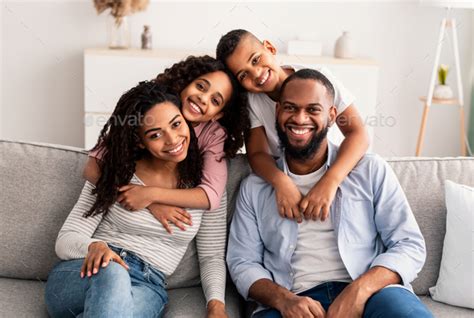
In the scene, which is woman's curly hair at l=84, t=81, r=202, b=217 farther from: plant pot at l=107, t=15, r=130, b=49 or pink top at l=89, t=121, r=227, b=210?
plant pot at l=107, t=15, r=130, b=49

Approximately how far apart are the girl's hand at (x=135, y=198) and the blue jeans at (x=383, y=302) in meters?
0.45

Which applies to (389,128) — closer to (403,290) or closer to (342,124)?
(342,124)

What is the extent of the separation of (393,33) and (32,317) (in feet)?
11.0

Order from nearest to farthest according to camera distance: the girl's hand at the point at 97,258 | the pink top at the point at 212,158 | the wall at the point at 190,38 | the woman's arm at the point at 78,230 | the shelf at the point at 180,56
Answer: the girl's hand at the point at 97,258, the woman's arm at the point at 78,230, the pink top at the point at 212,158, the shelf at the point at 180,56, the wall at the point at 190,38

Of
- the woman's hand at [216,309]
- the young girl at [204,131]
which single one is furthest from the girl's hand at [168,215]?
the woman's hand at [216,309]

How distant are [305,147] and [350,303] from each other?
0.48 meters

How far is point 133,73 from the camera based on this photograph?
164 inches

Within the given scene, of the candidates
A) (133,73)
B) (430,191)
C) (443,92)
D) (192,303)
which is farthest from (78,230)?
(443,92)

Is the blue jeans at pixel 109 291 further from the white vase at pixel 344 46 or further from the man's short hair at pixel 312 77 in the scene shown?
the white vase at pixel 344 46

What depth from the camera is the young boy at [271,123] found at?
6.50ft

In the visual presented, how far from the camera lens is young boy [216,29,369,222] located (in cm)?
198

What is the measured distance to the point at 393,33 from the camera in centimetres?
453

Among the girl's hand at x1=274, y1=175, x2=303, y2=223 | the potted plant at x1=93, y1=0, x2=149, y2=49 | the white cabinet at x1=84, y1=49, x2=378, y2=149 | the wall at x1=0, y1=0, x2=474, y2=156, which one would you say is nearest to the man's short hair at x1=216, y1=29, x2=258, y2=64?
the girl's hand at x1=274, y1=175, x2=303, y2=223

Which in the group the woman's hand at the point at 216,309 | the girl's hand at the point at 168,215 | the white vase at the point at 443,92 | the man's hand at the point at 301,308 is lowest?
the woman's hand at the point at 216,309
